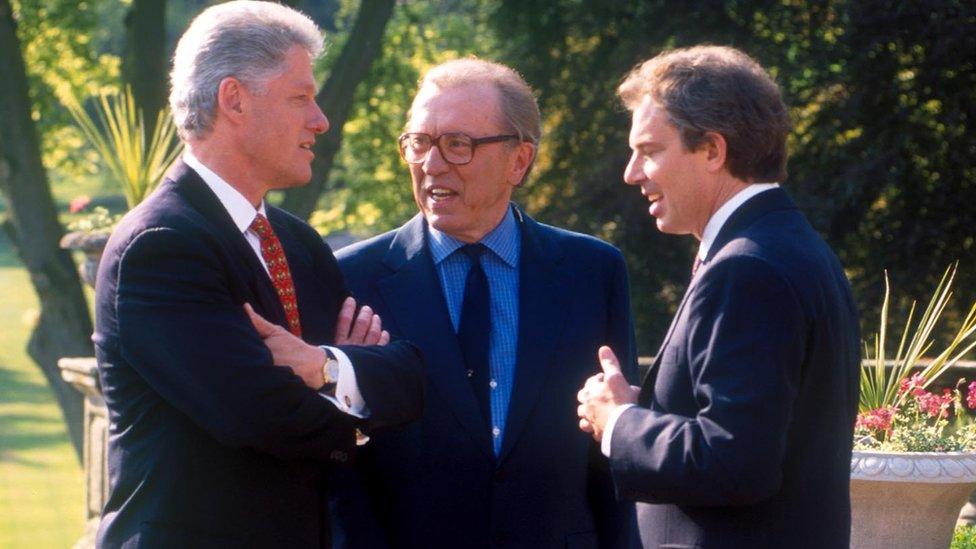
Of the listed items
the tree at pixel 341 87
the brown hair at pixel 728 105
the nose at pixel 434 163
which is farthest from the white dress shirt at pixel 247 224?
the tree at pixel 341 87

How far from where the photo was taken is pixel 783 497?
2561 millimetres

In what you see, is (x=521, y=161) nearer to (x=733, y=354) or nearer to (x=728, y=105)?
(x=728, y=105)

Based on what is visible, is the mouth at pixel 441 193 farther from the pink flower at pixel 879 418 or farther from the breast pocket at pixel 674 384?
the pink flower at pixel 879 418

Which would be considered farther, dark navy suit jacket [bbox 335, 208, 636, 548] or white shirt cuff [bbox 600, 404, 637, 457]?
dark navy suit jacket [bbox 335, 208, 636, 548]

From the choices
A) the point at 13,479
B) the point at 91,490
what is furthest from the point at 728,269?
the point at 13,479

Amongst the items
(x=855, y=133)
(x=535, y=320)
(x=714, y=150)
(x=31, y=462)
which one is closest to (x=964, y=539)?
(x=535, y=320)

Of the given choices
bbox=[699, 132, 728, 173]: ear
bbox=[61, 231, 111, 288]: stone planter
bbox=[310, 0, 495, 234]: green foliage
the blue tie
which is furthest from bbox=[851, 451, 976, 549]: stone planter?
bbox=[310, 0, 495, 234]: green foliage

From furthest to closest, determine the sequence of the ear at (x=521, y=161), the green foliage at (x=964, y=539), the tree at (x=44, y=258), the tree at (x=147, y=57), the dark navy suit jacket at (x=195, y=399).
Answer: the tree at (x=147, y=57), the tree at (x=44, y=258), the green foliage at (x=964, y=539), the ear at (x=521, y=161), the dark navy suit jacket at (x=195, y=399)

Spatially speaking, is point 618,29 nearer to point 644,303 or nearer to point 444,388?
point 644,303

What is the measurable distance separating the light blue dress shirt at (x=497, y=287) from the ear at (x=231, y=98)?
0.80m

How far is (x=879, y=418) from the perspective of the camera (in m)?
4.95

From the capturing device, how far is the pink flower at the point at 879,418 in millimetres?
4949

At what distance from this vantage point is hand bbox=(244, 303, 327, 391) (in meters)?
2.57

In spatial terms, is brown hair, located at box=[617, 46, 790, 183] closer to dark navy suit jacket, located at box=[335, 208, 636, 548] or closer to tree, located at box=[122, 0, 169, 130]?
dark navy suit jacket, located at box=[335, 208, 636, 548]
